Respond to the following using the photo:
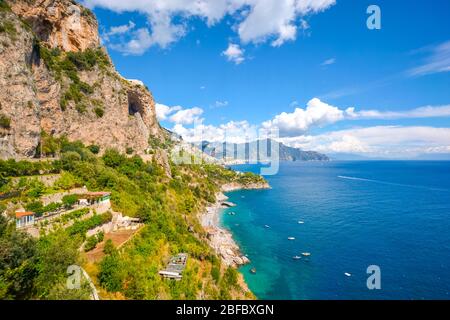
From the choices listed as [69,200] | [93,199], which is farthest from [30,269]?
[93,199]

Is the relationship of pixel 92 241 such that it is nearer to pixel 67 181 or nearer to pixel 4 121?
pixel 67 181

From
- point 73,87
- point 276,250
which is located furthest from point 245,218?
point 73,87

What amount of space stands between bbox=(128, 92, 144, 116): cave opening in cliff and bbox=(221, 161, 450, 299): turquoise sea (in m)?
46.2

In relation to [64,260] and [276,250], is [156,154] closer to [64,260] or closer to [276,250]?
[276,250]

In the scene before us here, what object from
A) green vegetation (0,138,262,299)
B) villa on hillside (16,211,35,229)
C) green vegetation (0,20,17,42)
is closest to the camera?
villa on hillside (16,211,35,229)

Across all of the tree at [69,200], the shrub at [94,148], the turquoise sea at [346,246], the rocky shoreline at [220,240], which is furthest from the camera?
the shrub at [94,148]

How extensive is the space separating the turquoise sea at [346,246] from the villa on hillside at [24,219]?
2708 cm

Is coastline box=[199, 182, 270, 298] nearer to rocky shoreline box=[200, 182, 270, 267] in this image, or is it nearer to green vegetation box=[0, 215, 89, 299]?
rocky shoreline box=[200, 182, 270, 267]

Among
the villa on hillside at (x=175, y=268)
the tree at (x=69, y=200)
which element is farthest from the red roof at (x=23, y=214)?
the villa on hillside at (x=175, y=268)

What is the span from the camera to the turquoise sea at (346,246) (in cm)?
3325

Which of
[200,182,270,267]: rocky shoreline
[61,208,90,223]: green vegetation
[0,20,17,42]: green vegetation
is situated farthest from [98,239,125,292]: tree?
[0,20,17,42]: green vegetation

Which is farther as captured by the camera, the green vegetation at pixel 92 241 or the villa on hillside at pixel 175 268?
the villa on hillside at pixel 175 268

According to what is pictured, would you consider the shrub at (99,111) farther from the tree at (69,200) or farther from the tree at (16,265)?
the tree at (16,265)

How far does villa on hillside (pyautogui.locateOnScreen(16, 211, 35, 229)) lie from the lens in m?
18.1
